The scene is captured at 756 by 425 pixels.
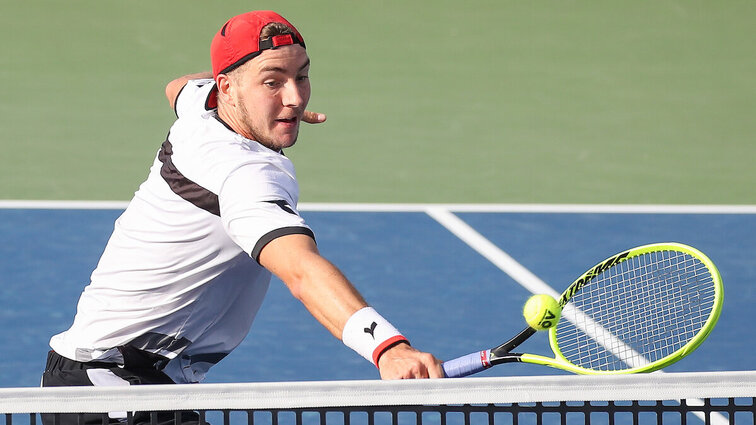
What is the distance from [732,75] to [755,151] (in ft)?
6.24

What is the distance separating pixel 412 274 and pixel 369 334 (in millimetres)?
5279

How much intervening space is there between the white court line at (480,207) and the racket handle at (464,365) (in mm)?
5975

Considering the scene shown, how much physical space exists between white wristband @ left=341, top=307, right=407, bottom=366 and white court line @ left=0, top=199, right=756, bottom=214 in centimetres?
639

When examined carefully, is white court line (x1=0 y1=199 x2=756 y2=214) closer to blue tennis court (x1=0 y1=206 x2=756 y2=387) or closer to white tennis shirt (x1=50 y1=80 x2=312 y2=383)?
blue tennis court (x1=0 y1=206 x2=756 y2=387)

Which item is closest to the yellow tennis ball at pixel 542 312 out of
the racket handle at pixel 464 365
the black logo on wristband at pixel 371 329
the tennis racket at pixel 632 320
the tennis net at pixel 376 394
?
the tennis racket at pixel 632 320

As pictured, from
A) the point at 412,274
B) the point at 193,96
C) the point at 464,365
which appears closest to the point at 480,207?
the point at 412,274

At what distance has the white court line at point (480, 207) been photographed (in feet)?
31.7

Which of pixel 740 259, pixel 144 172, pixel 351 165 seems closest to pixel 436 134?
pixel 351 165

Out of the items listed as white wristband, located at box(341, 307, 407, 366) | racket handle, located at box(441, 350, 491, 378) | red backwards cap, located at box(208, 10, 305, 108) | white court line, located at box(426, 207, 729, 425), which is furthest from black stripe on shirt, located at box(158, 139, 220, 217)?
white court line, located at box(426, 207, 729, 425)

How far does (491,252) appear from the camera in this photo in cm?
886

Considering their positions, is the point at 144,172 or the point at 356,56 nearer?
the point at 144,172

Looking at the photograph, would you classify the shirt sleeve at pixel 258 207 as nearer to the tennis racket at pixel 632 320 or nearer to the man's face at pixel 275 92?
the man's face at pixel 275 92

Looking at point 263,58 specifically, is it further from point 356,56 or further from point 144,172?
point 356,56

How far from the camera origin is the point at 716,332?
7695 mm
